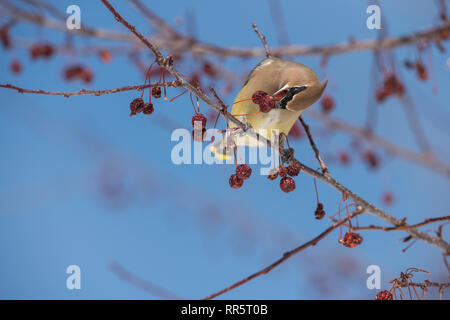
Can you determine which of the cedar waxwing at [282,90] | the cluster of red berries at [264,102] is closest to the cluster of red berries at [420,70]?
the cedar waxwing at [282,90]

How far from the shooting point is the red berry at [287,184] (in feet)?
4.42

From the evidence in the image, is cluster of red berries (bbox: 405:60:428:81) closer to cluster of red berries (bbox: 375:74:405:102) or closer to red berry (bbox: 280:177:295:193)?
cluster of red berries (bbox: 375:74:405:102)

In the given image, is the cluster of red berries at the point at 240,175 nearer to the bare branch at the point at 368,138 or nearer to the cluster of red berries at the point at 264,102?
the cluster of red berries at the point at 264,102

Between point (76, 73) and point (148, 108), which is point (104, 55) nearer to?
point (76, 73)

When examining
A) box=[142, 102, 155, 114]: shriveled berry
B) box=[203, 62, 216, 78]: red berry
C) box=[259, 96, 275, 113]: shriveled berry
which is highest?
box=[203, 62, 216, 78]: red berry

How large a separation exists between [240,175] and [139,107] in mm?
373

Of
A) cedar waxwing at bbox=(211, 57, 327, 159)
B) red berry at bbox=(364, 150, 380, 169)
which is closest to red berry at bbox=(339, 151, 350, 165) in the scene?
red berry at bbox=(364, 150, 380, 169)

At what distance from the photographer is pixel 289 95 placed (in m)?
1.79

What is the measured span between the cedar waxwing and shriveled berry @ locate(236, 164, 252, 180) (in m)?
0.35

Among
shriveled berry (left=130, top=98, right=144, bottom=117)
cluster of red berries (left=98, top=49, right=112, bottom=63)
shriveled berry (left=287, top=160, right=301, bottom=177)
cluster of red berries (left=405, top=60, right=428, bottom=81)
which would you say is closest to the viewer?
shriveled berry (left=130, top=98, right=144, bottom=117)

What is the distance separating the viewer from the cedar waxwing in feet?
5.76
